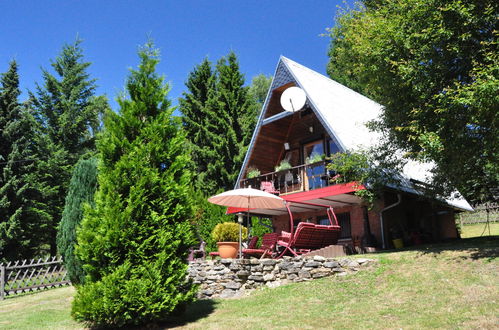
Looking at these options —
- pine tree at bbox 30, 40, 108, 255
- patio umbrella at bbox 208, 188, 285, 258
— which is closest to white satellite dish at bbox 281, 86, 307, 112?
patio umbrella at bbox 208, 188, 285, 258

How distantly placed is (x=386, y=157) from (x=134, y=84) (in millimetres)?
8910

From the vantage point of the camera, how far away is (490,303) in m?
6.69

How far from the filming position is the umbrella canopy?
11634 millimetres

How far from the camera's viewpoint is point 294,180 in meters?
17.1

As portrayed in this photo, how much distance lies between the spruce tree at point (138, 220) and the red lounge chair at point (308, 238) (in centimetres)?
468

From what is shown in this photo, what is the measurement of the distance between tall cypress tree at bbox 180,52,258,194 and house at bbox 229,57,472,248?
24.2ft

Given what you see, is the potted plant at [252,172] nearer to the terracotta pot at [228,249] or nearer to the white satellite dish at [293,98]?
the white satellite dish at [293,98]

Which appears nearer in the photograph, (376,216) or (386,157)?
(386,157)

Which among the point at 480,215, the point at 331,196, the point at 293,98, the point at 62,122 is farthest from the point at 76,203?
the point at 480,215

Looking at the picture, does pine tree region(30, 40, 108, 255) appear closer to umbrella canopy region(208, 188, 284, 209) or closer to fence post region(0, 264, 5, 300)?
fence post region(0, 264, 5, 300)

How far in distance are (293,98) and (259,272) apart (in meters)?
7.63

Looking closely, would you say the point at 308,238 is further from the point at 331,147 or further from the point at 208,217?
the point at 208,217

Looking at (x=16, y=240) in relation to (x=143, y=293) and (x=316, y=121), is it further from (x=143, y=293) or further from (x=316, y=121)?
(x=143, y=293)

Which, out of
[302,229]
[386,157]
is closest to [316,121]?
[386,157]
